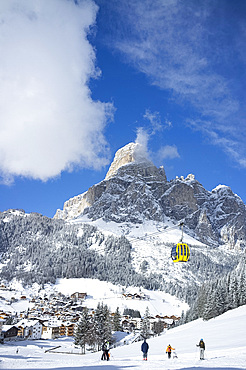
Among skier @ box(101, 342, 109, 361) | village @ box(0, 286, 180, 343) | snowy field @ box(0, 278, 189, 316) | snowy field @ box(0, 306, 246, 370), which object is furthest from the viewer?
snowy field @ box(0, 278, 189, 316)

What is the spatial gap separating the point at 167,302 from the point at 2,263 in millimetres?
116959

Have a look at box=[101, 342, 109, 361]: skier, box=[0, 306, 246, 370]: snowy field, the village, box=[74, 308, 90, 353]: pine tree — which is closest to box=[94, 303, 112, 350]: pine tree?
box=[74, 308, 90, 353]: pine tree

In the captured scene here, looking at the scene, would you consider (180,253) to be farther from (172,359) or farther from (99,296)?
(99,296)

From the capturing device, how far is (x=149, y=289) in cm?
15750

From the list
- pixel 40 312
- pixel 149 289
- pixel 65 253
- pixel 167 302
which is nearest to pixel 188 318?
pixel 40 312

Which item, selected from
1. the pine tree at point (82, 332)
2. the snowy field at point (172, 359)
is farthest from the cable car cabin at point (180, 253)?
the pine tree at point (82, 332)

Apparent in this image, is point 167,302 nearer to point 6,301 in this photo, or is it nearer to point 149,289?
point 149,289

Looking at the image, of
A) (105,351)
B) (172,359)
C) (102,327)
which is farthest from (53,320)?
(172,359)

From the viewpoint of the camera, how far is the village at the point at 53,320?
71.9 m

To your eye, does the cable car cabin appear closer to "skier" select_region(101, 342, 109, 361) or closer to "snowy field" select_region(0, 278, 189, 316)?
"skier" select_region(101, 342, 109, 361)

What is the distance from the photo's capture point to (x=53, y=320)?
86688 millimetres

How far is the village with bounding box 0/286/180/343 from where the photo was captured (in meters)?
71.9

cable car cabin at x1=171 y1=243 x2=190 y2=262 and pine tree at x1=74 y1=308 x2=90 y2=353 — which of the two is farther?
pine tree at x1=74 y1=308 x2=90 y2=353

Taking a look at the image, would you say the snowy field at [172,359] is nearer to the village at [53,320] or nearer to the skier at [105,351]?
the skier at [105,351]
